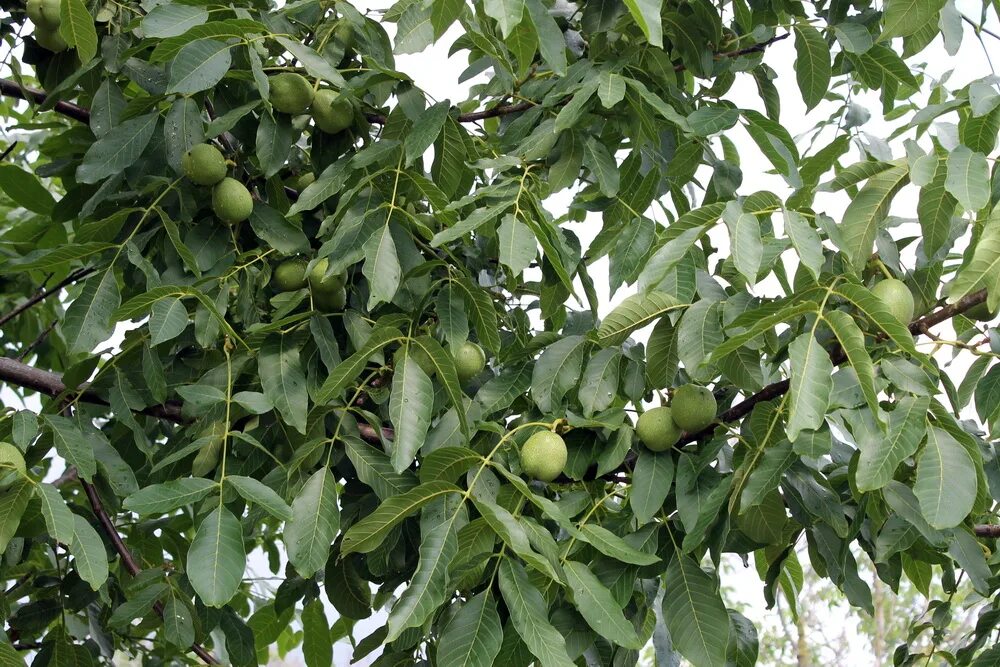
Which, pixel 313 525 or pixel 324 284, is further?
pixel 324 284

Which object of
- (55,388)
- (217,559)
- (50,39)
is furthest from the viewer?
(50,39)

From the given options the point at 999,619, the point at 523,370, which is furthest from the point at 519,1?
the point at 999,619

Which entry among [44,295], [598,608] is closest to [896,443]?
[598,608]

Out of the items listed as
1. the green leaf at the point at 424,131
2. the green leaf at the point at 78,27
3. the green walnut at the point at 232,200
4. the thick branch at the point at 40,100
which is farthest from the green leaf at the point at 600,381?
the thick branch at the point at 40,100

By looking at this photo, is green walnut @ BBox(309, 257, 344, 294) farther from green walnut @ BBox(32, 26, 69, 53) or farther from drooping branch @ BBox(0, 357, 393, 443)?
green walnut @ BBox(32, 26, 69, 53)

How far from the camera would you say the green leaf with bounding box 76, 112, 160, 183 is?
161 centimetres

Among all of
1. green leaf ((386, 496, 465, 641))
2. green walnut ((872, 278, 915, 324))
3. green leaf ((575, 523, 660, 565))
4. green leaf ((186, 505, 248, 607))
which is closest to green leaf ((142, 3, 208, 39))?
green leaf ((186, 505, 248, 607))

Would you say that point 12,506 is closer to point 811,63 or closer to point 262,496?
point 262,496

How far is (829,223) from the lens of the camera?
126 centimetres

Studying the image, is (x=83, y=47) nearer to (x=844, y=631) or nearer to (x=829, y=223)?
(x=829, y=223)

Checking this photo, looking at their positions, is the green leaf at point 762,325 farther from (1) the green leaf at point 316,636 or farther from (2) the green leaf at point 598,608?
(1) the green leaf at point 316,636

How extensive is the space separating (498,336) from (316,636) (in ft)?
2.21

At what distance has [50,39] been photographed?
1.87 m

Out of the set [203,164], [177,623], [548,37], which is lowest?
[177,623]
